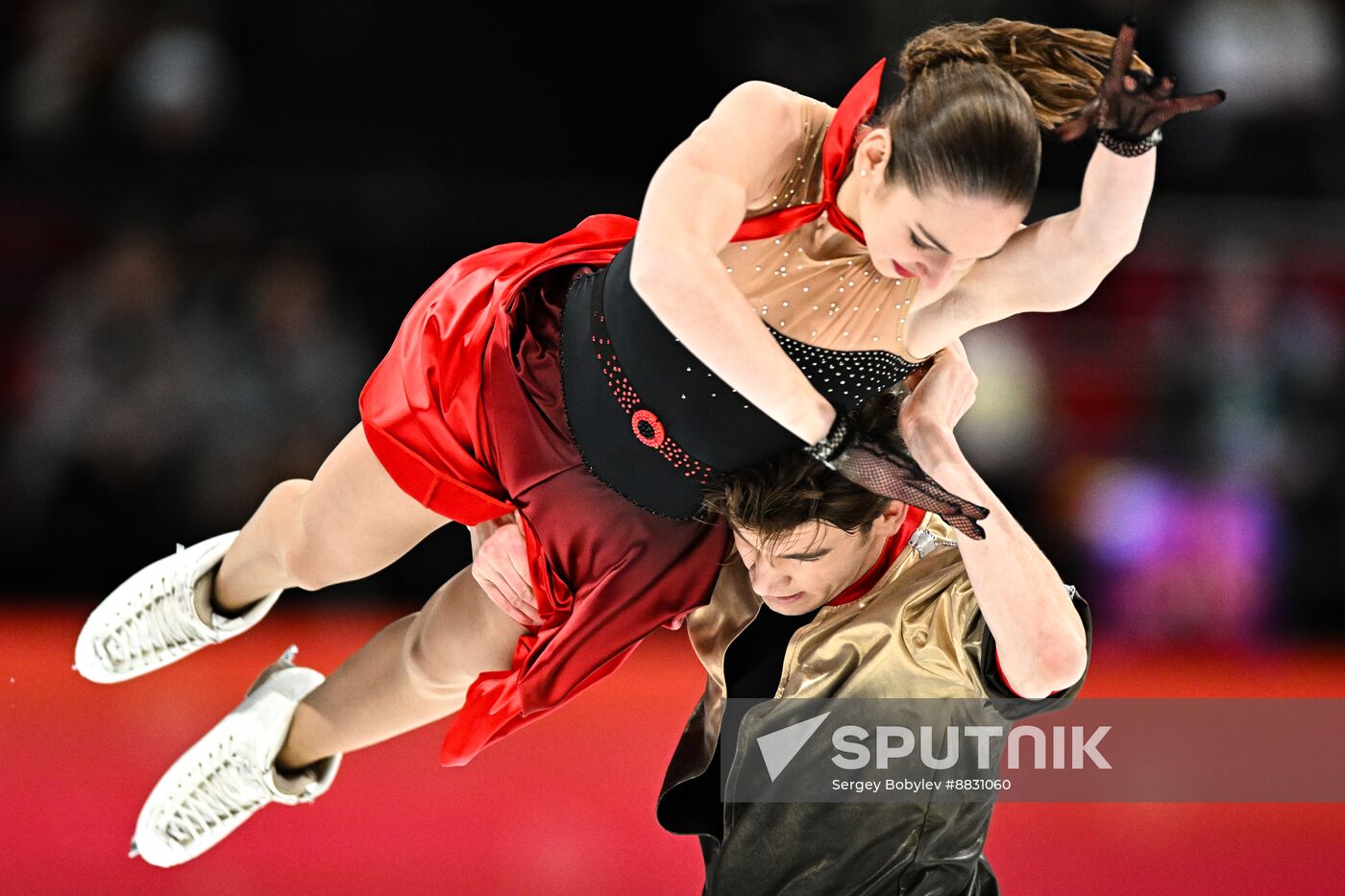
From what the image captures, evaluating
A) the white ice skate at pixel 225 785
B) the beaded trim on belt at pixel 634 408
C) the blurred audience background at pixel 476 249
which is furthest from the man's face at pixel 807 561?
the blurred audience background at pixel 476 249

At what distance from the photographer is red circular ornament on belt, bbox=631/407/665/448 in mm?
2070

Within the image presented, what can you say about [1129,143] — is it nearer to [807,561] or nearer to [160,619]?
[807,561]

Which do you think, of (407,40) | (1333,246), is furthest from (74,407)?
(1333,246)

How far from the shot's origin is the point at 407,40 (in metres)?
5.00

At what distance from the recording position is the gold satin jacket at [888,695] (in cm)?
207

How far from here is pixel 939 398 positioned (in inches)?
81.6

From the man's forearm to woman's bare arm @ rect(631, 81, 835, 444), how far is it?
328 mm

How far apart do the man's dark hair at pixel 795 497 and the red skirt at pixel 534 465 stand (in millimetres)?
192

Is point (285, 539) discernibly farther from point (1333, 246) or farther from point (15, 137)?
point (1333, 246)

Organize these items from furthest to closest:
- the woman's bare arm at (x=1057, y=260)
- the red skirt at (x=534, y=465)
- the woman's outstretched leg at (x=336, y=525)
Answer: the woman's outstretched leg at (x=336, y=525), the red skirt at (x=534, y=465), the woman's bare arm at (x=1057, y=260)

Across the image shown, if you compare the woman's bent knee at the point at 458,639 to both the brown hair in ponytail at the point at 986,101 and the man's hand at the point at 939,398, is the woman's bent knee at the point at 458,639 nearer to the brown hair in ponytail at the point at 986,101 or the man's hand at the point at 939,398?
the man's hand at the point at 939,398

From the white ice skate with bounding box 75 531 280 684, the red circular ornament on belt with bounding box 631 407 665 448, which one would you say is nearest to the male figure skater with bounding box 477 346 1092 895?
the red circular ornament on belt with bounding box 631 407 665 448

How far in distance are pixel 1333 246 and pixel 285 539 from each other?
3665 mm

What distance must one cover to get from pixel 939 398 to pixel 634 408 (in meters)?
0.41
